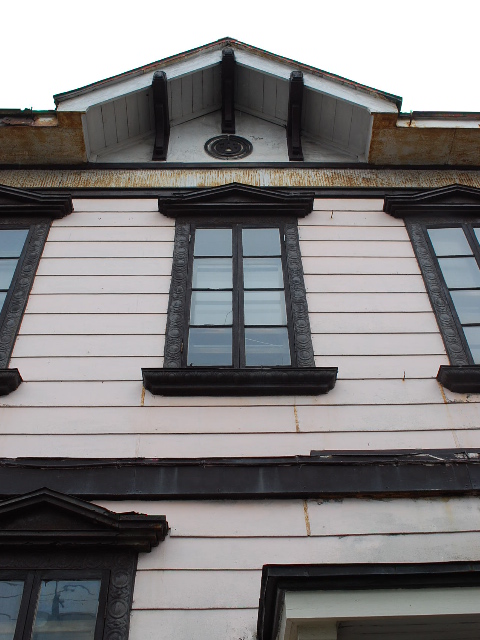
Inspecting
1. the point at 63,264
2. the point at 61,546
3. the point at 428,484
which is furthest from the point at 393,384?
the point at 63,264

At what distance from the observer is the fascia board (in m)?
8.50

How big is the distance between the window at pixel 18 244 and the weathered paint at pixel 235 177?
2.15 ft

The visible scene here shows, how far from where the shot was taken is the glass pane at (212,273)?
6938 mm

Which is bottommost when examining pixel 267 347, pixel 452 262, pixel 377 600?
pixel 377 600

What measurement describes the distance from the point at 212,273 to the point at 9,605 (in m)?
3.71

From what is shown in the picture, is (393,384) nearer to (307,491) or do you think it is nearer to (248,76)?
(307,491)

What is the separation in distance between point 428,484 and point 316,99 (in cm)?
567

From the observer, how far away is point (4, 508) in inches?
180

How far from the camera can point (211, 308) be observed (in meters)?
6.68

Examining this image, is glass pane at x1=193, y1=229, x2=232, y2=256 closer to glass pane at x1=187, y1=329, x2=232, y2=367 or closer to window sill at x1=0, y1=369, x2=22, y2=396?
glass pane at x1=187, y1=329, x2=232, y2=367

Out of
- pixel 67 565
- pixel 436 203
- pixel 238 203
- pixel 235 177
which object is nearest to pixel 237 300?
pixel 238 203

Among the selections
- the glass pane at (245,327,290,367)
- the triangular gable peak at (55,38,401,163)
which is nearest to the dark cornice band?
the glass pane at (245,327,290,367)

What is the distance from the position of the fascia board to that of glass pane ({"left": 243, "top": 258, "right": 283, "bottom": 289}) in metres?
Answer: 2.93

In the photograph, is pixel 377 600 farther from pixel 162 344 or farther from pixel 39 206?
pixel 39 206
